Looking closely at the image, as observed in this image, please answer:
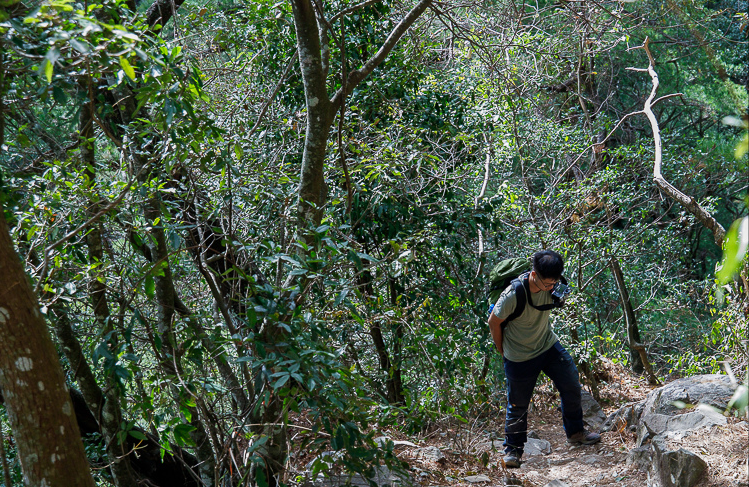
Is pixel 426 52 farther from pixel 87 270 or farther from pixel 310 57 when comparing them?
pixel 87 270

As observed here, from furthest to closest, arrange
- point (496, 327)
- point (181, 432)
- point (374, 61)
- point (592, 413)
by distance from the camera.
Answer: point (592, 413) < point (496, 327) < point (374, 61) < point (181, 432)

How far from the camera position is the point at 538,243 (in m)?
6.96

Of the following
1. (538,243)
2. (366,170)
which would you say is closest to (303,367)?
(366,170)

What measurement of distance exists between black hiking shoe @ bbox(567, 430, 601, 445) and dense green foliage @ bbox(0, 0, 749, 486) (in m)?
0.87

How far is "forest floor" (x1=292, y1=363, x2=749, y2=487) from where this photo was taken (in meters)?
3.48

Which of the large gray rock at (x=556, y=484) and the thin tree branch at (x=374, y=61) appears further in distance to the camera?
the large gray rock at (x=556, y=484)

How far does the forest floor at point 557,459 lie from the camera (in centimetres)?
348

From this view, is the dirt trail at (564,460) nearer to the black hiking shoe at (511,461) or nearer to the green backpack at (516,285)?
the black hiking shoe at (511,461)

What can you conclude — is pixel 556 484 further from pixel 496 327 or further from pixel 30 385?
pixel 30 385

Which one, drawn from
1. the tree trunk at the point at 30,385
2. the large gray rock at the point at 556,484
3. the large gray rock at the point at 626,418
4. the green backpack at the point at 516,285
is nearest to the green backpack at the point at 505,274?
the green backpack at the point at 516,285

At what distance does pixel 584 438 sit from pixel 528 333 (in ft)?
3.95

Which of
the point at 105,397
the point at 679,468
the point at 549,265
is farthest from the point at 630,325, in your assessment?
the point at 105,397

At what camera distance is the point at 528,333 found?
4.45 metres

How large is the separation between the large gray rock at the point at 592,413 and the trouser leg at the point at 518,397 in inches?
54.8
